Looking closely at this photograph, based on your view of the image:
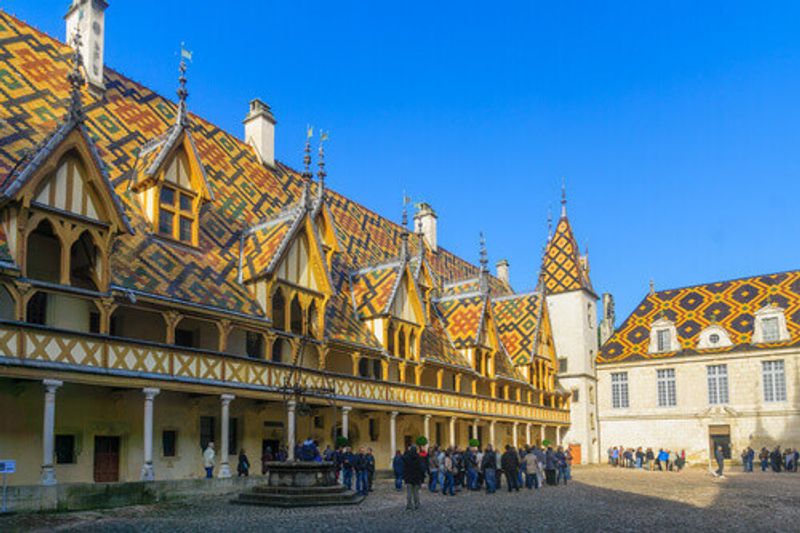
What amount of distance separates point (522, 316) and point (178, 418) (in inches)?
1044

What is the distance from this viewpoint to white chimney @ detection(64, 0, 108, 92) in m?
26.3

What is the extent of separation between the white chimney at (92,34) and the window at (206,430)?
11.5 metres

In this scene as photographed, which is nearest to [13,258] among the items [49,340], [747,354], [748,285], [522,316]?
[49,340]

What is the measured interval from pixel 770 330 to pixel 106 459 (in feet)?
122

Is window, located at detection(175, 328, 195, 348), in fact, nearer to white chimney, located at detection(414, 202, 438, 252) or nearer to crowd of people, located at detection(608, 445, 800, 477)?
crowd of people, located at detection(608, 445, 800, 477)

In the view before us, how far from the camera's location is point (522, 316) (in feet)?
150

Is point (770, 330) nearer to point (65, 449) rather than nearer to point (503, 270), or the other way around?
point (503, 270)

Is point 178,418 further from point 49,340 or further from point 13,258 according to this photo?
point 13,258

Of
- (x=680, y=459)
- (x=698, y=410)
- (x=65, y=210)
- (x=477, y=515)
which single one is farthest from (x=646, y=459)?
(x=65, y=210)

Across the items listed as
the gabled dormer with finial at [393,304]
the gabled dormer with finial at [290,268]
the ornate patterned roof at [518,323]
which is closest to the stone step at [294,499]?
the gabled dormer with finial at [290,268]

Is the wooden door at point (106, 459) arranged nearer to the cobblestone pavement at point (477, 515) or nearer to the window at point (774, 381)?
the cobblestone pavement at point (477, 515)

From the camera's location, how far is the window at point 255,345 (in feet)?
84.1

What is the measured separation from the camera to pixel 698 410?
46.1 metres

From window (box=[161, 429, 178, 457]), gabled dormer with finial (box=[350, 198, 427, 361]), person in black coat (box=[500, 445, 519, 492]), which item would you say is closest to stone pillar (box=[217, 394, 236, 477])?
window (box=[161, 429, 178, 457])
